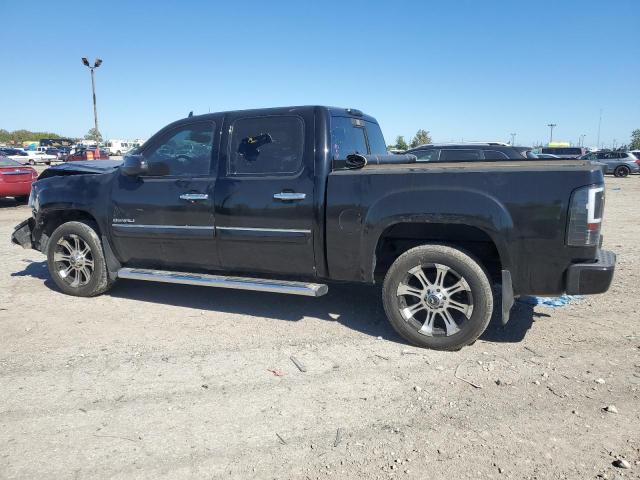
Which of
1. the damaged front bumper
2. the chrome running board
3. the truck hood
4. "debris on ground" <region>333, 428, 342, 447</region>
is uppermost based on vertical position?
the truck hood

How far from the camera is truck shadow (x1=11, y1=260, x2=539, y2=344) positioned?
14.6 ft

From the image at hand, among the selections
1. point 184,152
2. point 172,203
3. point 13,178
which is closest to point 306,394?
point 172,203

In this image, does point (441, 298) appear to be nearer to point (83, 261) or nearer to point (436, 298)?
point (436, 298)

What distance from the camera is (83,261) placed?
5473 millimetres

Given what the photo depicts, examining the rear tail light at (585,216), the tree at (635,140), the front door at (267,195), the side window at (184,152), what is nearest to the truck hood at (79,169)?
the side window at (184,152)

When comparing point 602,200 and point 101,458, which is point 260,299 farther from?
point 602,200

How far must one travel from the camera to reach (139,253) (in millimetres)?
5195

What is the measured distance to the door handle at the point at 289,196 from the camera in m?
4.23

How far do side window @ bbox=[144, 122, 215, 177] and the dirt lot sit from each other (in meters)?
1.44

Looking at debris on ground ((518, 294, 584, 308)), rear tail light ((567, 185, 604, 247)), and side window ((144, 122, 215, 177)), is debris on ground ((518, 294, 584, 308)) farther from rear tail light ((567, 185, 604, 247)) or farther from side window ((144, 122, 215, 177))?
side window ((144, 122, 215, 177))

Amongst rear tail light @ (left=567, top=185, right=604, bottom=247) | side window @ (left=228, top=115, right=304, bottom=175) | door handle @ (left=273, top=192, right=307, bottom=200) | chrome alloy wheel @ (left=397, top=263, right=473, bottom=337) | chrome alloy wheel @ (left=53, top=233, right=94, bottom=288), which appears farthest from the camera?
chrome alloy wheel @ (left=53, top=233, right=94, bottom=288)

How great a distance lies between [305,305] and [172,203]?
66.7 inches

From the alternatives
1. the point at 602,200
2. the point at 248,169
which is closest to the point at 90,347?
the point at 248,169

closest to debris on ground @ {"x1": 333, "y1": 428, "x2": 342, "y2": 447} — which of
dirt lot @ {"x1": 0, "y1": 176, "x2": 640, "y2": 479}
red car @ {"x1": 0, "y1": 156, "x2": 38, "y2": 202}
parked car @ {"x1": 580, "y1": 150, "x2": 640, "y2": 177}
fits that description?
dirt lot @ {"x1": 0, "y1": 176, "x2": 640, "y2": 479}
